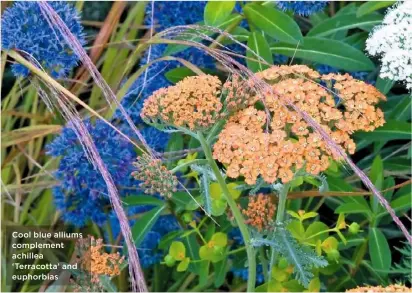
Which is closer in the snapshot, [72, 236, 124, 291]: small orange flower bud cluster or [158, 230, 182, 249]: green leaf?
[72, 236, 124, 291]: small orange flower bud cluster

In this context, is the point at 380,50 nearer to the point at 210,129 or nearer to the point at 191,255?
the point at 210,129

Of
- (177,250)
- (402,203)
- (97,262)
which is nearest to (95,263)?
(97,262)

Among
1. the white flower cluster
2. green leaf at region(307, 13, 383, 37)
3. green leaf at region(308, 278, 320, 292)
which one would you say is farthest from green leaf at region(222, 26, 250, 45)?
green leaf at region(308, 278, 320, 292)

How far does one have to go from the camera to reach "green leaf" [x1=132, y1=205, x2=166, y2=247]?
1384 mm

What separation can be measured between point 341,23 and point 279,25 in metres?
0.22

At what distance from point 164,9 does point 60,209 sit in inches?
17.8

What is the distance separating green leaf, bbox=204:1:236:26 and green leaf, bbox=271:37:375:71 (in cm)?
15

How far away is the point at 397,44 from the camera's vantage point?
125 centimetres

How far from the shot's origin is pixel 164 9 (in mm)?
1512

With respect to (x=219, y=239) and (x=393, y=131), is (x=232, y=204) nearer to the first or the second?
(x=219, y=239)

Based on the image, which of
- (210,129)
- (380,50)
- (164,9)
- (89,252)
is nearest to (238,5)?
(164,9)

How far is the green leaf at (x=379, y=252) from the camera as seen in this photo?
4.39 feet

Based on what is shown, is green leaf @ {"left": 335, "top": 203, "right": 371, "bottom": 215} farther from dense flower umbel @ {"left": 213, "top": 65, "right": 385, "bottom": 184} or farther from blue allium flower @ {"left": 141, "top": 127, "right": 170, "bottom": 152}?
blue allium flower @ {"left": 141, "top": 127, "right": 170, "bottom": 152}

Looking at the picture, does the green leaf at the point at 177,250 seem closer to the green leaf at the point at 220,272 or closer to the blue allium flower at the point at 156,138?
the green leaf at the point at 220,272
